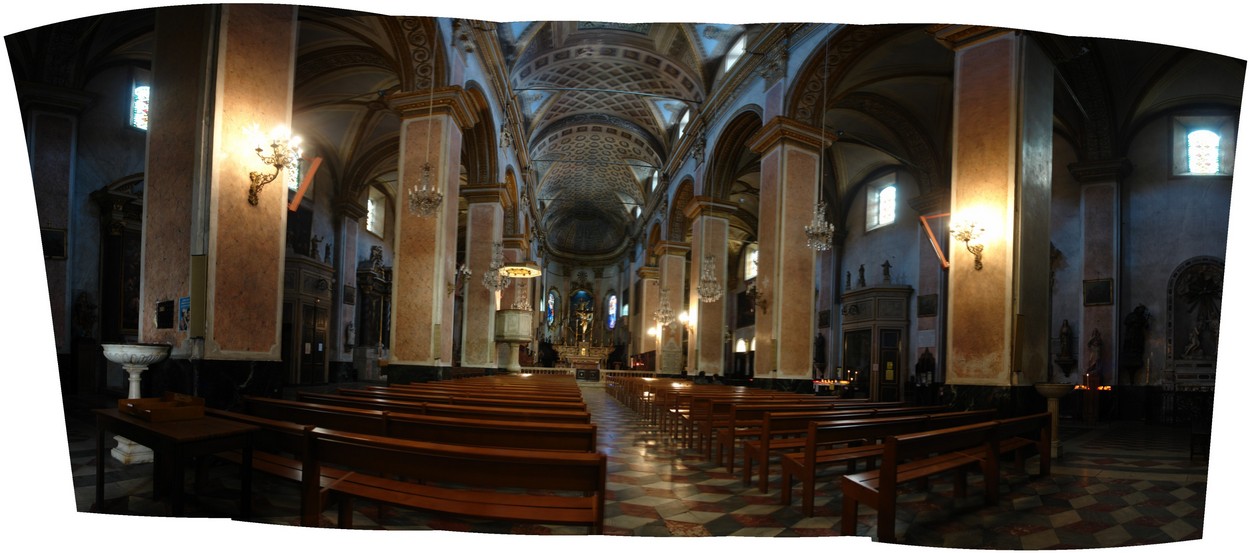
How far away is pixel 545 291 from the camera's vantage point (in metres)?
37.7

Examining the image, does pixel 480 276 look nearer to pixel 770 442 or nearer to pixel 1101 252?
pixel 770 442

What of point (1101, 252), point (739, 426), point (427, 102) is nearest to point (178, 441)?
point (739, 426)

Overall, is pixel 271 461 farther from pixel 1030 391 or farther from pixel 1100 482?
pixel 1030 391

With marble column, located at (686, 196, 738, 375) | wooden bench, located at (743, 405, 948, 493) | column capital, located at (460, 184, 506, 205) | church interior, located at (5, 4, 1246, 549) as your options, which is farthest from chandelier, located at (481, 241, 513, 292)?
wooden bench, located at (743, 405, 948, 493)

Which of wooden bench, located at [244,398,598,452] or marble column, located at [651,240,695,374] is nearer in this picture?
wooden bench, located at [244,398,598,452]

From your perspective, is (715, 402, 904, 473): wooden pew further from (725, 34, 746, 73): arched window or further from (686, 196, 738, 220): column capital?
(686, 196, 738, 220): column capital

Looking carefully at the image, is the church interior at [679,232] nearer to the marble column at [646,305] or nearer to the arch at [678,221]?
the arch at [678,221]

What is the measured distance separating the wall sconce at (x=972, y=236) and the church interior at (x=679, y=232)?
0.02 meters

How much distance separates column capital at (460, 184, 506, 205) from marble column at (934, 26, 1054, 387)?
38.6ft

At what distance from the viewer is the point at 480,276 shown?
16781 millimetres

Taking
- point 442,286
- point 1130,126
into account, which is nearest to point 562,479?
point 442,286

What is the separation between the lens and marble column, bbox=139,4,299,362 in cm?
518

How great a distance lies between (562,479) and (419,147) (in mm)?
Answer: 10091

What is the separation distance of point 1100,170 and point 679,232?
501 inches
